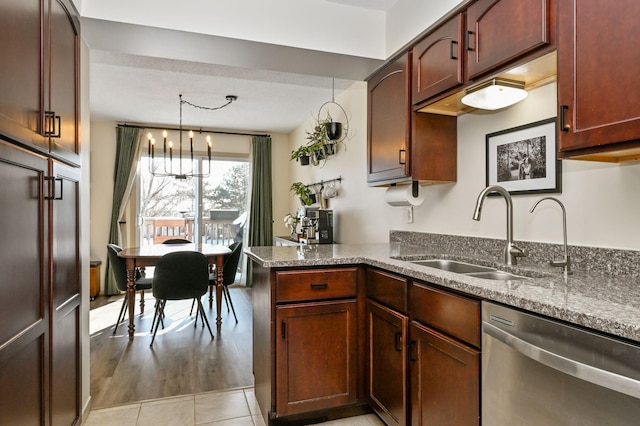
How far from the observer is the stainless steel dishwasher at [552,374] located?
902 millimetres

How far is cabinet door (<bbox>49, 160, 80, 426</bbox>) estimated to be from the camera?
162cm

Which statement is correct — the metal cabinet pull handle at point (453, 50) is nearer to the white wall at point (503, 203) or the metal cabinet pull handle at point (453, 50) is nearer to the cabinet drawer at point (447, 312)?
the white wall at point (503, 203)

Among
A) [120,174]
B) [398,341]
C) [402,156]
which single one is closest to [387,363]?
[398,341]

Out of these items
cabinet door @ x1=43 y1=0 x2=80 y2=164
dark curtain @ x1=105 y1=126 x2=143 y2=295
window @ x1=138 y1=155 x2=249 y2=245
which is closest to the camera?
cabinet door @ x1=43 y1=0 x2=80 y2=164

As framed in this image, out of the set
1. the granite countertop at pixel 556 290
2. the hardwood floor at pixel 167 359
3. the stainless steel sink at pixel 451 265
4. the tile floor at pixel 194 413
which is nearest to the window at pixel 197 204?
the hardwood floor at pixel 167 359

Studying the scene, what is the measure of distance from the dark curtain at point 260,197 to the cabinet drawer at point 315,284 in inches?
160

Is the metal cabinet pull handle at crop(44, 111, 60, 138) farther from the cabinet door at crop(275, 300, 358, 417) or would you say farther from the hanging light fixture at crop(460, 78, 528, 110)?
the hanging light fixture at crop(460, 78, 528, 110)

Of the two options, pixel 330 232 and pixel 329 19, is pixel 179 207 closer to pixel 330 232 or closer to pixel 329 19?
pixel 330 232

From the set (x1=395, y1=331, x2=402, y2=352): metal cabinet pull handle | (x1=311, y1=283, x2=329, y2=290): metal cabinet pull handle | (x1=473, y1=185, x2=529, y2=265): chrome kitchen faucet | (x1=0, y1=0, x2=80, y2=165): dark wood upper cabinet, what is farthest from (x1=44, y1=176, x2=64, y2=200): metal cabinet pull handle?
(x1=473, y1=185, x2=529, y2=265): chrome kitchen faucet

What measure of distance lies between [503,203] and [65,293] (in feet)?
7.21

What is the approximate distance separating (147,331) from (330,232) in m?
2.07

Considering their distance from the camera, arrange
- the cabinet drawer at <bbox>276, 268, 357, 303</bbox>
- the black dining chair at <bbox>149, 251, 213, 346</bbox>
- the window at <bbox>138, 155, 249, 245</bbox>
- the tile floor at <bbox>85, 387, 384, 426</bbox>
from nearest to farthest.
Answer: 1. the cabinet drawer at <bbox>276, 268, 357, 303</bbox>
2. the tile floor at <bbox>85, 387, 384, 426</bbox>
3. the black dining chair at <bbox>149, 251, 213, 346</bbox>
4. the window at <bbox>138, 155, 249, 245</bbox>

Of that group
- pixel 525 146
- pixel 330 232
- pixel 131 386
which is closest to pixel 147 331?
pixel 131 386

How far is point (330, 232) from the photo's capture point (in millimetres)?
4148
